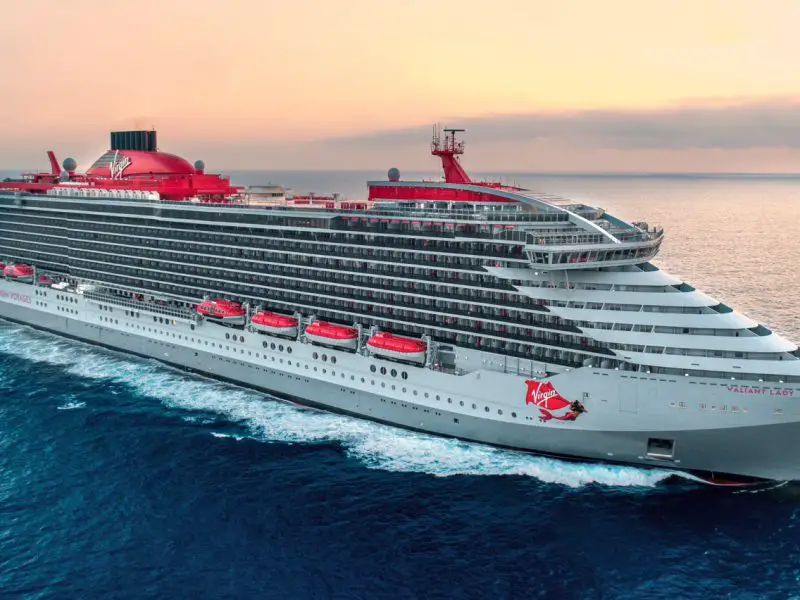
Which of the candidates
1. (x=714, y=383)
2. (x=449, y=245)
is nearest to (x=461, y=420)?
(x=449, y=245)

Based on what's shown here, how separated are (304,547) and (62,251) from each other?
40.7 m

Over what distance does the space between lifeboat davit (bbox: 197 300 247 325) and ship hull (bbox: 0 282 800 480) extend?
110cm

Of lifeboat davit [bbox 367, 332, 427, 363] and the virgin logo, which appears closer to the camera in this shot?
the virgin logo

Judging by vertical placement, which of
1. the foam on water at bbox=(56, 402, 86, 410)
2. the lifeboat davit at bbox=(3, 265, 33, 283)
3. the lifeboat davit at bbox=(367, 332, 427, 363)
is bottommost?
the foam on water at bbox=(56, 402, 86, 410)

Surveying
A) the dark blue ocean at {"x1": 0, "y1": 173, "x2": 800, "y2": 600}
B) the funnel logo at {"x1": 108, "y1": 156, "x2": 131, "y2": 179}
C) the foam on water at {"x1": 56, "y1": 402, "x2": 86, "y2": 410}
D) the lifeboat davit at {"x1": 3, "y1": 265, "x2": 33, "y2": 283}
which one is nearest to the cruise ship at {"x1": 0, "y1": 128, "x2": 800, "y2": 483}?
the dark blue ocean at {"x1": 0, "y1": 173, "x2": 800, "y2": 600}

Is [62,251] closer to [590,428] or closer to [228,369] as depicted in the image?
[228,369]

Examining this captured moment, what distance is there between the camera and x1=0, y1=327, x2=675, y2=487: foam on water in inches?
1320

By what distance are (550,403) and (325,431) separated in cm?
1329

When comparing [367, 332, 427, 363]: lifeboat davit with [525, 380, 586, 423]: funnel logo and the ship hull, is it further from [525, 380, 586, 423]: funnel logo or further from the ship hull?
[525, 380, 586, 423]: funnel logo

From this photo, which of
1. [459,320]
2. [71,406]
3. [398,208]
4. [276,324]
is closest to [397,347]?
[459,320]

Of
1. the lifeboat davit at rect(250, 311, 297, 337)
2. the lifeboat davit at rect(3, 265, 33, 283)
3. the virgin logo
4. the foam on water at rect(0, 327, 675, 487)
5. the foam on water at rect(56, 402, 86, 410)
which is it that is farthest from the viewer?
the lifeboat davit at rect(3, 265, 33, 283)

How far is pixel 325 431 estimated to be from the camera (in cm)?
3884

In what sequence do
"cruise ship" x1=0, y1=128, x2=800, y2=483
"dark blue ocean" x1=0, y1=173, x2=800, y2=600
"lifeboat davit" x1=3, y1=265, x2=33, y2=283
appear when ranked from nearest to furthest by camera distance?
1. "dark blue ocean" x1=0, y1=173, x2=800, y2=600
2. "cruise ship" x1=0, y1=128, x2=800, y2=483
3. "lifeboat davit" x1=3, y1=265, x2=33, y2=283

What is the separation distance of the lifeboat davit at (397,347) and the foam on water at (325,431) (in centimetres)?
474
